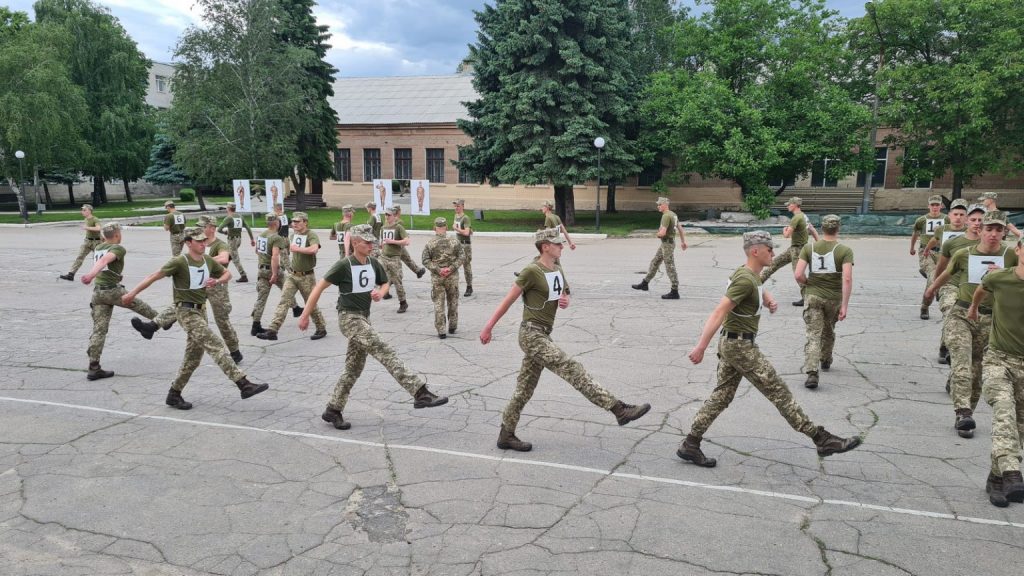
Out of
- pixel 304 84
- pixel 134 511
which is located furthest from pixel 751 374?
pixel 304 84

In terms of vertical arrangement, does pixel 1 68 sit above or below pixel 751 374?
above

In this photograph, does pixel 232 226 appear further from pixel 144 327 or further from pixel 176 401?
pixel 176 401

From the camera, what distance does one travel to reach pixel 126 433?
6762 millimetres

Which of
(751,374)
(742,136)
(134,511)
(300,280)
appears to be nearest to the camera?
(134,511)

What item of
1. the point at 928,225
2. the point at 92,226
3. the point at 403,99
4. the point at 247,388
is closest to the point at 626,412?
the point at 247,388

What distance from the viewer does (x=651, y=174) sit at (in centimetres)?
3738

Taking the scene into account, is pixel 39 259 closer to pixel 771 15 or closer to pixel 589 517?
pixel 589 517

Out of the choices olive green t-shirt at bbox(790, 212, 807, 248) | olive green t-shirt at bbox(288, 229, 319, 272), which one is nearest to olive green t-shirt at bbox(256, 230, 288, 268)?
olive green t-shirt at bbox(288, 229, 319, 272)

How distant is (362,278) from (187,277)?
2062 millimetres

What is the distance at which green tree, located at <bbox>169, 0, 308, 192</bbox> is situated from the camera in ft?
120

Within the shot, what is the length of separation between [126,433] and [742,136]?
25.1 m

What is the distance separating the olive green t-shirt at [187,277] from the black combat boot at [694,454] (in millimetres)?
5159

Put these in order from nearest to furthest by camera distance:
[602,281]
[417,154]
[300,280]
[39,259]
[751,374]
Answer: [751,374], [300,280], [602,281], [39,259], [417,154]

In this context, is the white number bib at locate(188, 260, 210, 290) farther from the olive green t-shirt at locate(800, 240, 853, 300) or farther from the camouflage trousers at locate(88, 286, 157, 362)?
the olive green t-shirt at locate(800, 240, 853, 300)
